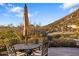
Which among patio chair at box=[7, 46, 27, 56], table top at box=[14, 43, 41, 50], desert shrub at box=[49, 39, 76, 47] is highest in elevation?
desert shrub at box=[49, 39, 76, 47]

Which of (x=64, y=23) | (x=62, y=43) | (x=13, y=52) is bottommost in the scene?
(x=13, y=52)

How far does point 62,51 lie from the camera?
5.65 meters

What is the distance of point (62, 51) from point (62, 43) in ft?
0.37

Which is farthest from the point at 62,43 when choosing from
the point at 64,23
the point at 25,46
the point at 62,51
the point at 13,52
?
the point at 13,52

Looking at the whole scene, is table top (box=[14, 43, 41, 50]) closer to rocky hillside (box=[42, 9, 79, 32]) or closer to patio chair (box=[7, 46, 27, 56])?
patio chair (box=[7, 46, 27, 56])

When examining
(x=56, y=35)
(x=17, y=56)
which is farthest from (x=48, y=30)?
(x=17, y=56)

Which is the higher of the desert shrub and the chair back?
the desert shrub

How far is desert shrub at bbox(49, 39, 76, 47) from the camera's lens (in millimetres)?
5641

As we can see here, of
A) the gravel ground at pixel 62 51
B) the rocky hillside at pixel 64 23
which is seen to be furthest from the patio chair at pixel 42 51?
the rocky hillside at pixel 64 23

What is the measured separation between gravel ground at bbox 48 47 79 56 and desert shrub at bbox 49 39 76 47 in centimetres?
4

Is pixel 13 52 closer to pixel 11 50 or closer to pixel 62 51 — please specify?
pixel 11 50

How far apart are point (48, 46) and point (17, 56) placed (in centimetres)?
46

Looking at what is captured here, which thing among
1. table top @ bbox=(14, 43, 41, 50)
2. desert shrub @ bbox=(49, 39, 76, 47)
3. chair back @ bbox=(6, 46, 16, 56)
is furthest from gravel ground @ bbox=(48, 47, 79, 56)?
chair back @ bbox=(6, 46, 16, 56)

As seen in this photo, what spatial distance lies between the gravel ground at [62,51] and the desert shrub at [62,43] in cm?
4
